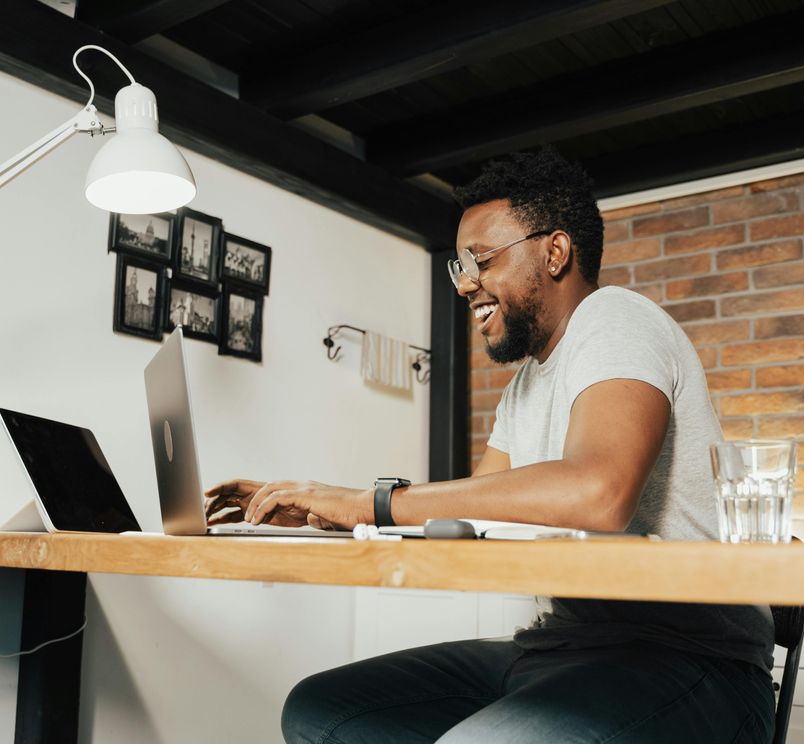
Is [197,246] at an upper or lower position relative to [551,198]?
upper

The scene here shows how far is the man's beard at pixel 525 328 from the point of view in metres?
1.75

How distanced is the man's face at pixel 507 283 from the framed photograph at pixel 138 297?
1.30m

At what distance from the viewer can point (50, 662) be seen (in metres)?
2.12

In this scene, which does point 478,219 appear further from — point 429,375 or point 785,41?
point 429,375

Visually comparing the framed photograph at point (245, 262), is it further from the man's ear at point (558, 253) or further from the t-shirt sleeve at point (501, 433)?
the man's ear at point (558, 253)

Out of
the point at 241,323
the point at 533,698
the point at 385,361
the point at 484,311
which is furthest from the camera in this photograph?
the point at 385,361

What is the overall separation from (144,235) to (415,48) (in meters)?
1.00

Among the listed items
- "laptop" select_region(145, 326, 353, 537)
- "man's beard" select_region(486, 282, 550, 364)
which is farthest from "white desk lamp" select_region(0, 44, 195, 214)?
"man's beard" select_region(486, 282, 550, 364)

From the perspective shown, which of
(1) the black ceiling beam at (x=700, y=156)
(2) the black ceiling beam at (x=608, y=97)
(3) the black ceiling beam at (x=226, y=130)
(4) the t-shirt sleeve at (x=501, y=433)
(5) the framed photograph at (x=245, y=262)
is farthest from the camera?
(1) the black ceiling beam at (x=700, y=156)

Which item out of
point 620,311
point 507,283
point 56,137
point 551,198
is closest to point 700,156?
point 551,198

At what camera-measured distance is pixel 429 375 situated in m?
4.01

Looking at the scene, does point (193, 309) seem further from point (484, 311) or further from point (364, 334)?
point (484, 311)

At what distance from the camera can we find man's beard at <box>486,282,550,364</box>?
5.74 feet

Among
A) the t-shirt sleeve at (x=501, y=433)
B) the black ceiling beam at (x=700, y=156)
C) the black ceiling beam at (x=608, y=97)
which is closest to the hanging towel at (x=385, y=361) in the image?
the black ceiling beam at (x=608, y=97)
